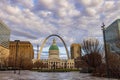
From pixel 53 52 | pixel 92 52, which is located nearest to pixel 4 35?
pixel 53 52

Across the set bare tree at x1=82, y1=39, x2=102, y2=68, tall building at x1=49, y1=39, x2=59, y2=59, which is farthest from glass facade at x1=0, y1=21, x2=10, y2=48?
bare tree at x1=82, y1=39, x2=102, y2=68

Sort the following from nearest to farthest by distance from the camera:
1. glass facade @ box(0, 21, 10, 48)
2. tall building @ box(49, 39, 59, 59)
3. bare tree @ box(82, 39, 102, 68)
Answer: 1. bare tree @ box(82, 39, 102, 68)
2. glass facade @ box(0, 21, 10, 48)
3. tall building @ box(49, 39, 59, 59)

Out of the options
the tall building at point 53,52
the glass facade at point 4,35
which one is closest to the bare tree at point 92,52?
the tall building at point 53,52

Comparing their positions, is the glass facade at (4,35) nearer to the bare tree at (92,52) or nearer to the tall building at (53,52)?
the tall building at (53,52)

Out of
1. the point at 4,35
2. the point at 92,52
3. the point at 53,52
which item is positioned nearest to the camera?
the point at 92,52

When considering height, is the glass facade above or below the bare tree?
above

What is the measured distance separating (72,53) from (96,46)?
121 metres

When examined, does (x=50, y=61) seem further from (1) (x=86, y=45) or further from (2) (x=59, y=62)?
(1) (x=86, y=45)

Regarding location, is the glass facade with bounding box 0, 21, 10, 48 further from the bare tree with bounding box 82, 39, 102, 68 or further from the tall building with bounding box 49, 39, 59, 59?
the bare tree with bounding box 82, 39, 102, 68

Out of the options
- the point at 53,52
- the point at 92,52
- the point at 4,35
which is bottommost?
the point at 92,52

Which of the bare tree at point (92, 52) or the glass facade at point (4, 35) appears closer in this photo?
the bare tree at point (92, 52)

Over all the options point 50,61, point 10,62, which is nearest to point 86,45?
point 10,62

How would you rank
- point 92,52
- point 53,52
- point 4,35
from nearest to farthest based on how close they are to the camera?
point 92,52 < point 53,52 < point 4,35

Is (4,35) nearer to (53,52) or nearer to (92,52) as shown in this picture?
(53,52)
